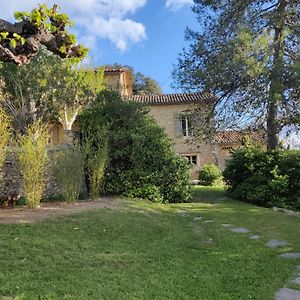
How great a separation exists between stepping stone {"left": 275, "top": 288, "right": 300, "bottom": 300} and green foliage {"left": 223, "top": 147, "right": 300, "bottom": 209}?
9342 mm

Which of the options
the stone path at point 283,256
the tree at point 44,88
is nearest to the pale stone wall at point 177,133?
the tree at point 44,88

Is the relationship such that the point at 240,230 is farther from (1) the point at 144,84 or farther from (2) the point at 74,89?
(1) the point at 144,84

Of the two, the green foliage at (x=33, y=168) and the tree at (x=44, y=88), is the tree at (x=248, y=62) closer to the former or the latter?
the tree at (x=44, y=88)

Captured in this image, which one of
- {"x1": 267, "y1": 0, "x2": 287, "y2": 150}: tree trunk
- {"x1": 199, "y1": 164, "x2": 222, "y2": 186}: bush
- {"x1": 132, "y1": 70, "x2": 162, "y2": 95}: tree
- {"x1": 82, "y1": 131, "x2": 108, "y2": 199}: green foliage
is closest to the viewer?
{"x1": 82, "y1": 131, "x2": 108, "y2": 199}: green foliage

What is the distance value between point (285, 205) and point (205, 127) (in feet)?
15.3

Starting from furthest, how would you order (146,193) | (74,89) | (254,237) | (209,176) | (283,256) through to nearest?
(209,176), (74,89), (146,193), (254,237), (283,256)

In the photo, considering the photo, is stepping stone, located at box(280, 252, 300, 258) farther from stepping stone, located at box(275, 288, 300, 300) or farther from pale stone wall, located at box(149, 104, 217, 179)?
pale stone wall, located at box(149, 104, 217, 179)

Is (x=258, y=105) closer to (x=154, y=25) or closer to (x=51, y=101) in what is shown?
(x=154, y=25)

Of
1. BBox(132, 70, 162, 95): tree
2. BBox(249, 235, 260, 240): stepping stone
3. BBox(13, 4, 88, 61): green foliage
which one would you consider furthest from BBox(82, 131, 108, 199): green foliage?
BBox(132, 70, 162, 95): tree

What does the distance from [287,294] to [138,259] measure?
7.18 feet

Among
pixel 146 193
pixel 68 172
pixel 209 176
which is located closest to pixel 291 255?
pixel 68 172

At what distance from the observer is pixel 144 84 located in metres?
43.0

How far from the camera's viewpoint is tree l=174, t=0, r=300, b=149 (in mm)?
13034

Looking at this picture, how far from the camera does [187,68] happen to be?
15641mm
